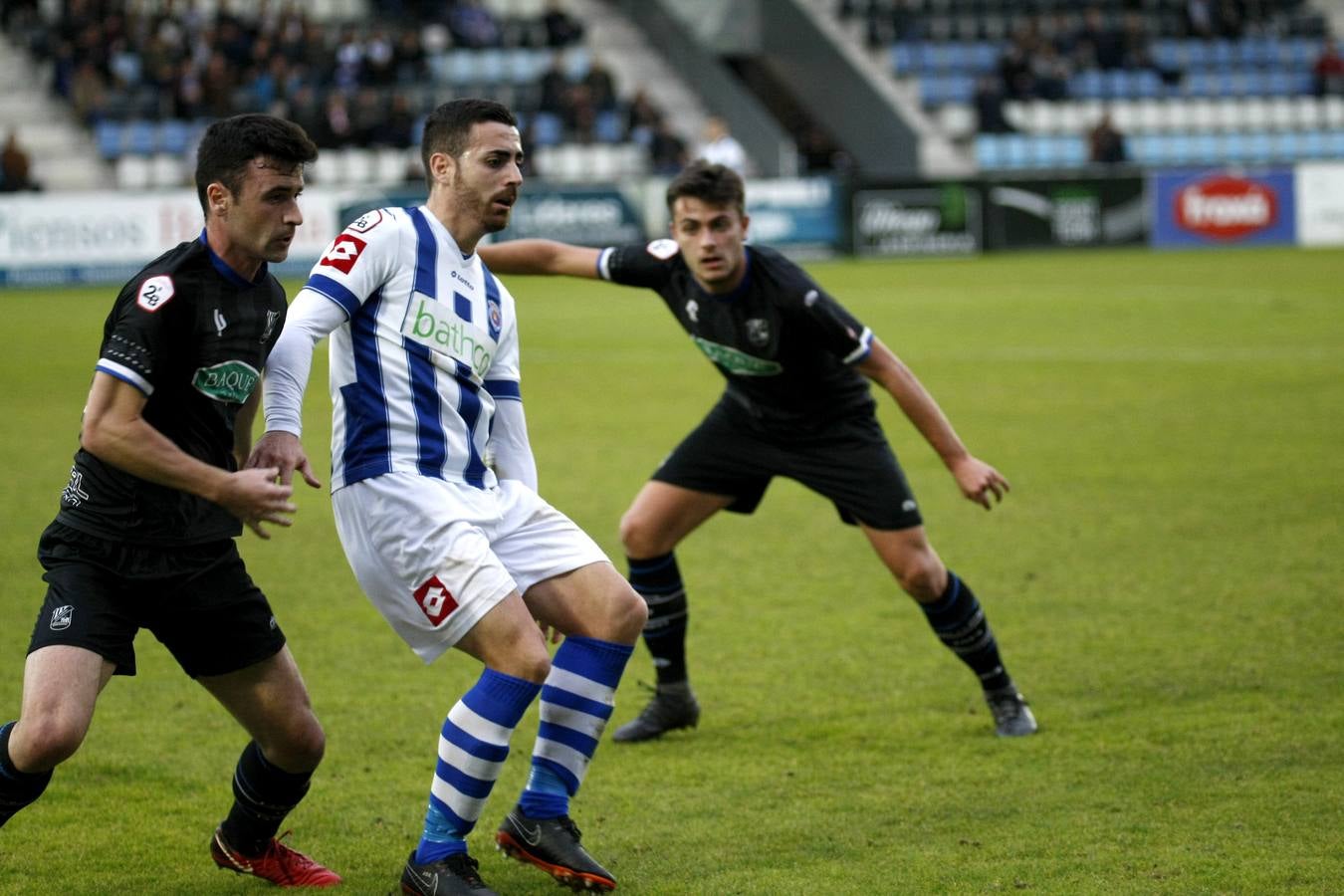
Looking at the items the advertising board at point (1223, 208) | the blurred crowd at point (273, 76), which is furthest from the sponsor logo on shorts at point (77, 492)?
the advertising board at point (1223, 208)

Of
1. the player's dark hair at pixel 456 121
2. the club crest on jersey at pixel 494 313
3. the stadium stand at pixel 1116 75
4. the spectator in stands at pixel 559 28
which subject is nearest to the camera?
the player's dark hair at pixel 456 121

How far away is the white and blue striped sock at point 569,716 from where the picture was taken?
4.44 meters

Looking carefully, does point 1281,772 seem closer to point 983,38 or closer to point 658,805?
point 658,805

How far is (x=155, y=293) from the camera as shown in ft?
13.0

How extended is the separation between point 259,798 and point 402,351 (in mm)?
1233

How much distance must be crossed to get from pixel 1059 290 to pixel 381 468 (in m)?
19.2

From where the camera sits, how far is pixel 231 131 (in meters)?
4.06

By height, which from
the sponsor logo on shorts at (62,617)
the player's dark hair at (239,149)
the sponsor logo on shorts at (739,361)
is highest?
the player's dark hair at (239,149)

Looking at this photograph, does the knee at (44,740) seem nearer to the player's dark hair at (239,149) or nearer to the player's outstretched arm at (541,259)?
the player's dark hair at (239,149)

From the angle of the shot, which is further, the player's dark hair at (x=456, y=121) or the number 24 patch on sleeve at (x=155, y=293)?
the player's dark hair at (x=456, y=121)

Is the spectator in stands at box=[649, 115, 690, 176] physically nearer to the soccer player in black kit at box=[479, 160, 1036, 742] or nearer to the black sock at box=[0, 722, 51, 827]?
the soccer player in black kit at box=[479, 160, 1036, 742]

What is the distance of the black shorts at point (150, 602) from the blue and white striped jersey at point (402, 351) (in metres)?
0.38

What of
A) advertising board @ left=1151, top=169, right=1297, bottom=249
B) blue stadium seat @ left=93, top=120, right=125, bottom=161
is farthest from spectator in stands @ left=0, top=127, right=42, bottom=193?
advertising board @ left=1151, top=169, right=1297, bottom=249

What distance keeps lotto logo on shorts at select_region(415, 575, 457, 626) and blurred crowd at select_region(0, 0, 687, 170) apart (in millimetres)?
24827
